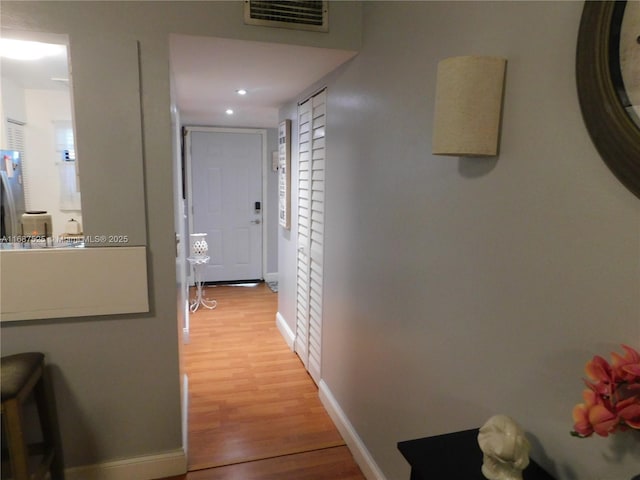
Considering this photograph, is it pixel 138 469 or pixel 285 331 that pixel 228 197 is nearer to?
pixel 285 331

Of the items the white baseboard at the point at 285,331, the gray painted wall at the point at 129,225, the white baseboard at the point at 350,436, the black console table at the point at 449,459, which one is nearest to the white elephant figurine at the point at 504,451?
the black console table at the point at 449,459

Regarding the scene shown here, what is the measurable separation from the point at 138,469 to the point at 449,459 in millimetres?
1699

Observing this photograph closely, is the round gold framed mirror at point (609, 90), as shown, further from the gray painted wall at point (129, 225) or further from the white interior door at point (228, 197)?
the white interior door at point (228, 197)

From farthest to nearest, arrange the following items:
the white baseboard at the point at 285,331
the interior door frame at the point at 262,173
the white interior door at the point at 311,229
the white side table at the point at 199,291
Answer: the interior door frame at the point at 262,173, the white side table at the point at 199,291, the white baseboard at the point at 285,331, the white interior door at the point at 311,229

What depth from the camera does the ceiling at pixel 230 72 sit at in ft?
6.60

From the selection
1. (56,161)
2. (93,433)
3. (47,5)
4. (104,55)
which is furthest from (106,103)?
(56,161)

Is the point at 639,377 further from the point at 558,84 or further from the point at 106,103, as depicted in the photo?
the point at 106,103

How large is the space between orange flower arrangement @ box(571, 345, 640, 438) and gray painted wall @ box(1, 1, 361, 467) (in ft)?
5.54

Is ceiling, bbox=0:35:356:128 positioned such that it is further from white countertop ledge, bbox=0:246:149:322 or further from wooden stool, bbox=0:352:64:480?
wooden stool, bbox=0:352:64:480

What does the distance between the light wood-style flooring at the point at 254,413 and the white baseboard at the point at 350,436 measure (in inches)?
1.7

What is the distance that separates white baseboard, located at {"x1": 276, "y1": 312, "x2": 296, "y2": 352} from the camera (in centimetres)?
359

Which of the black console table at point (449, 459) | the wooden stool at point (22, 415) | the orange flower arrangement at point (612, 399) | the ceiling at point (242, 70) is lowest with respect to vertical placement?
the wooden stool at point (22, 415)

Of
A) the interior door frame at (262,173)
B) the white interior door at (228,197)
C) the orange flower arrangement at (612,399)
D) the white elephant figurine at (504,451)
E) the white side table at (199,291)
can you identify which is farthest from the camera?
the white interior door at (228,197)

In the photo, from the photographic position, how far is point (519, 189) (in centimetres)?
105
